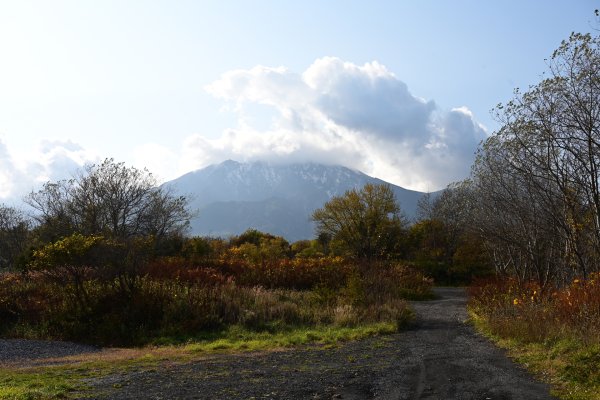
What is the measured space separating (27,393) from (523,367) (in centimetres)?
853

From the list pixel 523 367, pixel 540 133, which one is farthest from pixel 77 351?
pixel 540 133

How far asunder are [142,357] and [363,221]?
1404 inches

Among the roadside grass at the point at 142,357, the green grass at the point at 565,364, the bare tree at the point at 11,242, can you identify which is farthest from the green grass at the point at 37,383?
the bare tree at the point at 11,242

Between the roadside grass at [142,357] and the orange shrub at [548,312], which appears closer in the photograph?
the roadside grass at [142,357]

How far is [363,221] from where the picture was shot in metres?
46.9

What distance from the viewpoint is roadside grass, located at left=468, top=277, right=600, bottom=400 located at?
816 centimetres

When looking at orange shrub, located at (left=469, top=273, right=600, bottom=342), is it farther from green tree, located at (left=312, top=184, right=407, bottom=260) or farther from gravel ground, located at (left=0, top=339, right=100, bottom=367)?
green tree, located at (left=312, top=184, right=407, bottom=260)

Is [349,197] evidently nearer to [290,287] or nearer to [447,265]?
[447,265]

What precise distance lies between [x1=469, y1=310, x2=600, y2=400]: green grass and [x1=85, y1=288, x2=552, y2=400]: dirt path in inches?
11.6

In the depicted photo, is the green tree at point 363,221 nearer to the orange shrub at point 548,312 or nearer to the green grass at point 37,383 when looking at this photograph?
the orange shrub at point 548,312

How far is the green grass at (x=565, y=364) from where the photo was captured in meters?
7.64

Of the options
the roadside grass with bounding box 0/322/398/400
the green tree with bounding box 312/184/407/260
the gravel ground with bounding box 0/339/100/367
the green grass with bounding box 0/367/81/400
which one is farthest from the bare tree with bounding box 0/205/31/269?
the green grass with bounding box 0/367/81/400

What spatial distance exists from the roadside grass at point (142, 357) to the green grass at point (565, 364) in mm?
5192

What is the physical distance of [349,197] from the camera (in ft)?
160
